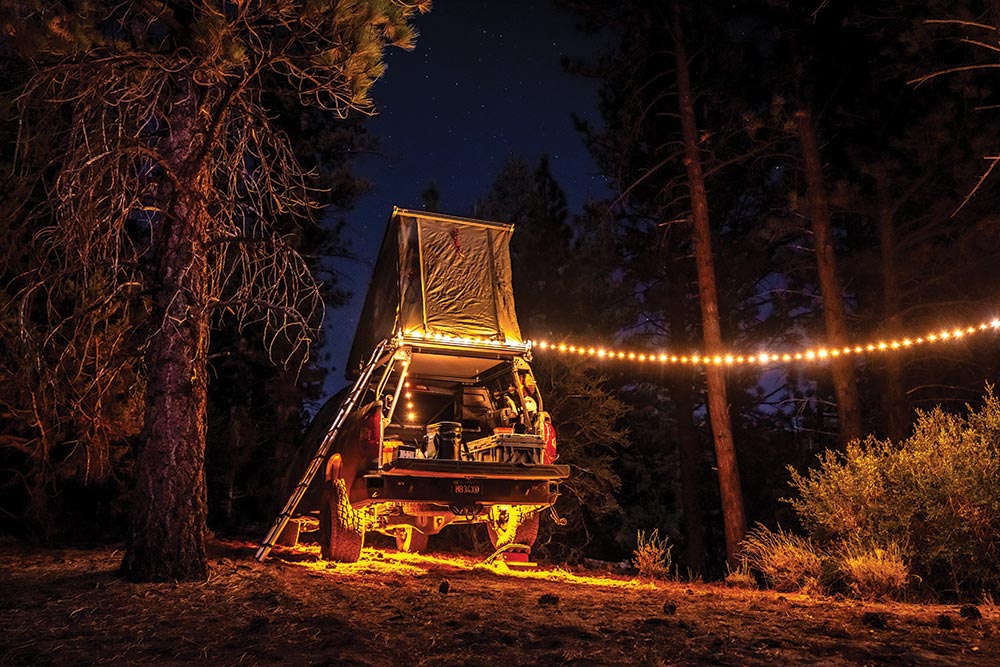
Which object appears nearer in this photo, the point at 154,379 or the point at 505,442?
the point at 154,379

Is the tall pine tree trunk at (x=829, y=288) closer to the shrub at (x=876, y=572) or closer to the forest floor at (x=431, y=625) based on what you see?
the shrub at (x=876, y=572)

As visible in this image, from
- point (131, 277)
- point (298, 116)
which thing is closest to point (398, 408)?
point (131, 277)

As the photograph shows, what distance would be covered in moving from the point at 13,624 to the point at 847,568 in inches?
265

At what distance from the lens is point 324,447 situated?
9258 millimetres

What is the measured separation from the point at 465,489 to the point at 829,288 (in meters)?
9.94

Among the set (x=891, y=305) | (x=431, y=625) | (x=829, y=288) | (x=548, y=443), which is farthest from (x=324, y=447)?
(x=891, y=305)

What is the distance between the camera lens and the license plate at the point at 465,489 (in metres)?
8.77

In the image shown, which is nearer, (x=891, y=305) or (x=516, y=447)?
(x=516, y=447)

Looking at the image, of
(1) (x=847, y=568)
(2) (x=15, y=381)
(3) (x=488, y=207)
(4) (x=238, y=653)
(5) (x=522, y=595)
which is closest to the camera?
(4) (x=238, y=653)

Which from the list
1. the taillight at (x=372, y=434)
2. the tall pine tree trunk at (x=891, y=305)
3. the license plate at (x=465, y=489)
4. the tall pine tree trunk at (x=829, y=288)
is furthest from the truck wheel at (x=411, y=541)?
the tall pine tree trunk at (x=891, y=305)

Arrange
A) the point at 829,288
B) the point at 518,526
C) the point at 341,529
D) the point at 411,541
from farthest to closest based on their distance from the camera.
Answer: the point at 829,288 < the point at 411,541 < the point at 518,526 < the point at 341,529

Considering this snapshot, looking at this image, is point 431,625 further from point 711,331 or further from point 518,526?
point 711,331

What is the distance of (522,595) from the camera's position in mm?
6441

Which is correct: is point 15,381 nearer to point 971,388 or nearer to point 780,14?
point 780,14
